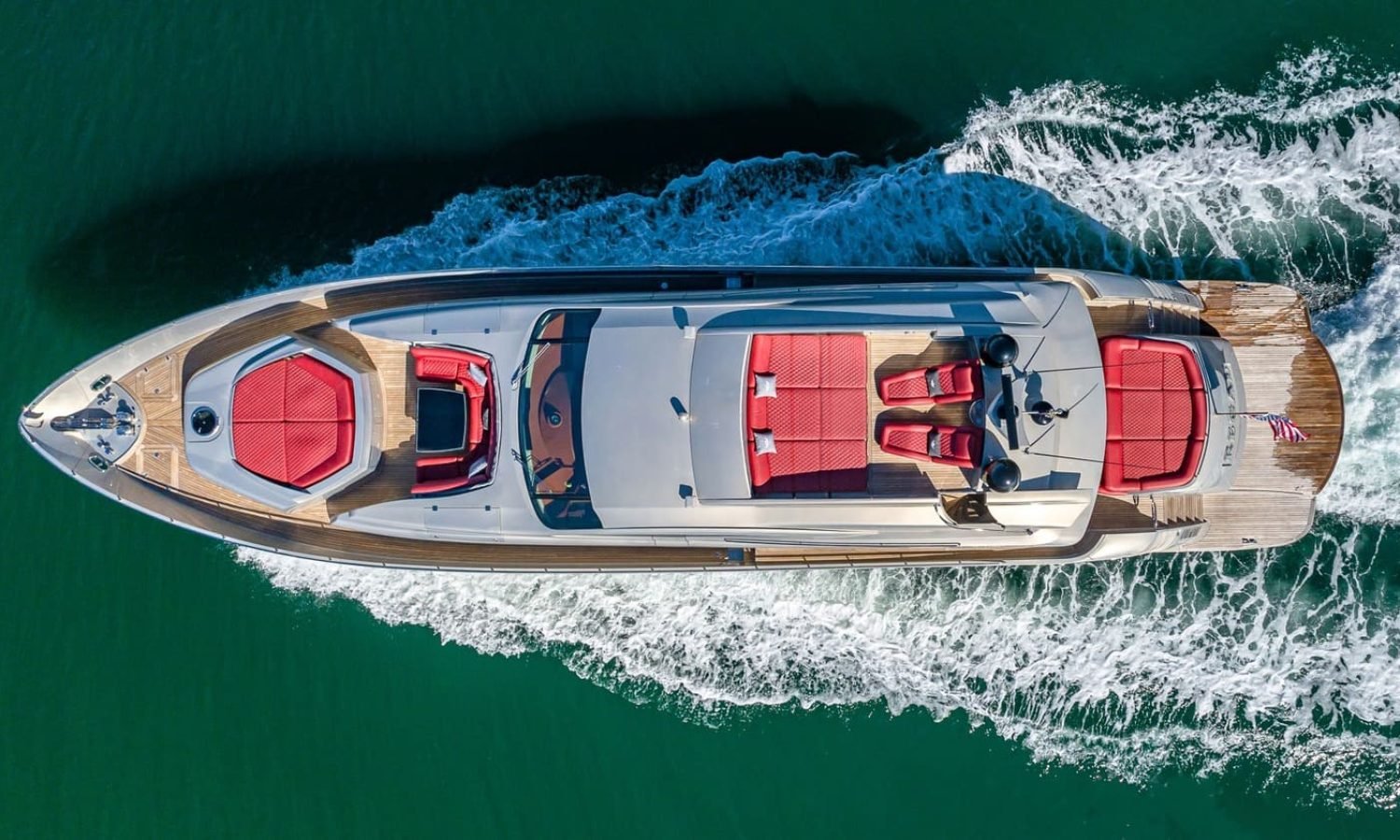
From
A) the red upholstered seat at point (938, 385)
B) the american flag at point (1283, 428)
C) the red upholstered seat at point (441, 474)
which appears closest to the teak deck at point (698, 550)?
the red upholstered seat at point (441, 474)

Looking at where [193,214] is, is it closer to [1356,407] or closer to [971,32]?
[971,32]

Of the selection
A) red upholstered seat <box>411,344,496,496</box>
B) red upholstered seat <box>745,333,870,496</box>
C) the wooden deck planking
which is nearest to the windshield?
red upholstered seat <box>411,344,496,496</box>

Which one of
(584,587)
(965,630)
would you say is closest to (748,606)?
(584,587)

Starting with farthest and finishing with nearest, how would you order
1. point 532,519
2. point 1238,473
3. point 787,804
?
point 787,804
point 1238,473
point 532,519

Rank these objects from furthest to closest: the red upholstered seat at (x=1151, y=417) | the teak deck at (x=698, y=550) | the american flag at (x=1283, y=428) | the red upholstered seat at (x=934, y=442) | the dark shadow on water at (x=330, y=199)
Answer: the dark shadow on water at (x=330, y=199), the teak deck at (x=698, y=550), the american flag at (x=1283, y=428), the red upholstered seat at (x=1151, y=417), the red upholstered seat at (x=934, y=442)

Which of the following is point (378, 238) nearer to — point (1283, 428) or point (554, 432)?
point (554, 432)

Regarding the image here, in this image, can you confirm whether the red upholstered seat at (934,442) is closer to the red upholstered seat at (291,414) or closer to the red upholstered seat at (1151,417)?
the red upholstered seat at (1151,417)
